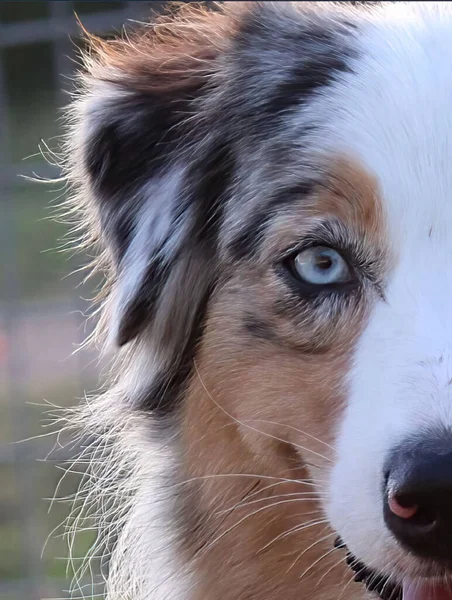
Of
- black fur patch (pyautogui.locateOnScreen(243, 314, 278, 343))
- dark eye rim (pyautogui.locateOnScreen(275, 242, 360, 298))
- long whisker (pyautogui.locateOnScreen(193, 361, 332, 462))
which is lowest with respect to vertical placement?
long whisker (pyautogui.locateOnScreen(193, 361, 332, 462))

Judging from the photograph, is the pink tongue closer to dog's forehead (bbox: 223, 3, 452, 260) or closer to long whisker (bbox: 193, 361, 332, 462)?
long whisker (bbox: 193, 361, 332, 462)

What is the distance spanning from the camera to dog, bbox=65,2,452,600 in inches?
61.4

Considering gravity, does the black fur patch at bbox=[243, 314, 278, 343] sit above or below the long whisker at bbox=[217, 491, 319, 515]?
above

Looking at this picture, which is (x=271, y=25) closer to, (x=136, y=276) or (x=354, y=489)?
(x=136, y=276)

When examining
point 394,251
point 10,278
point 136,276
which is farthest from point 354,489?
point 10,278

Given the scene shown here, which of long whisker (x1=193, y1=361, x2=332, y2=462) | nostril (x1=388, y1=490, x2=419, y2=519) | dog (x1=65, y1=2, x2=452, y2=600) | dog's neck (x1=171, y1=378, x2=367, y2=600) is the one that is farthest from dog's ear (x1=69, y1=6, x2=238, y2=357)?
nostril (x1=388, y1=490, x2=419, y2=519)

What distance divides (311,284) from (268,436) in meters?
0.32

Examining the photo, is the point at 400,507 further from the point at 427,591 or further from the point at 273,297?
the point at 273,297

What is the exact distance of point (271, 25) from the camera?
2143 mm

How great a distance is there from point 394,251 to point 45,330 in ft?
12.6

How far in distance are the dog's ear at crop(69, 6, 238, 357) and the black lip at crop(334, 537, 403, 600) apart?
600 millimetres

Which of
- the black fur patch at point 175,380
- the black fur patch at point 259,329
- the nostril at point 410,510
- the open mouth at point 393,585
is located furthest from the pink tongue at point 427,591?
the black fur patch at point 175,380

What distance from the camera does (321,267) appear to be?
1.79 m

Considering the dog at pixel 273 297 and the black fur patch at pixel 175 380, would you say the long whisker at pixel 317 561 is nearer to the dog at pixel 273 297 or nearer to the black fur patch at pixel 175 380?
the dog at pixel 273 297
